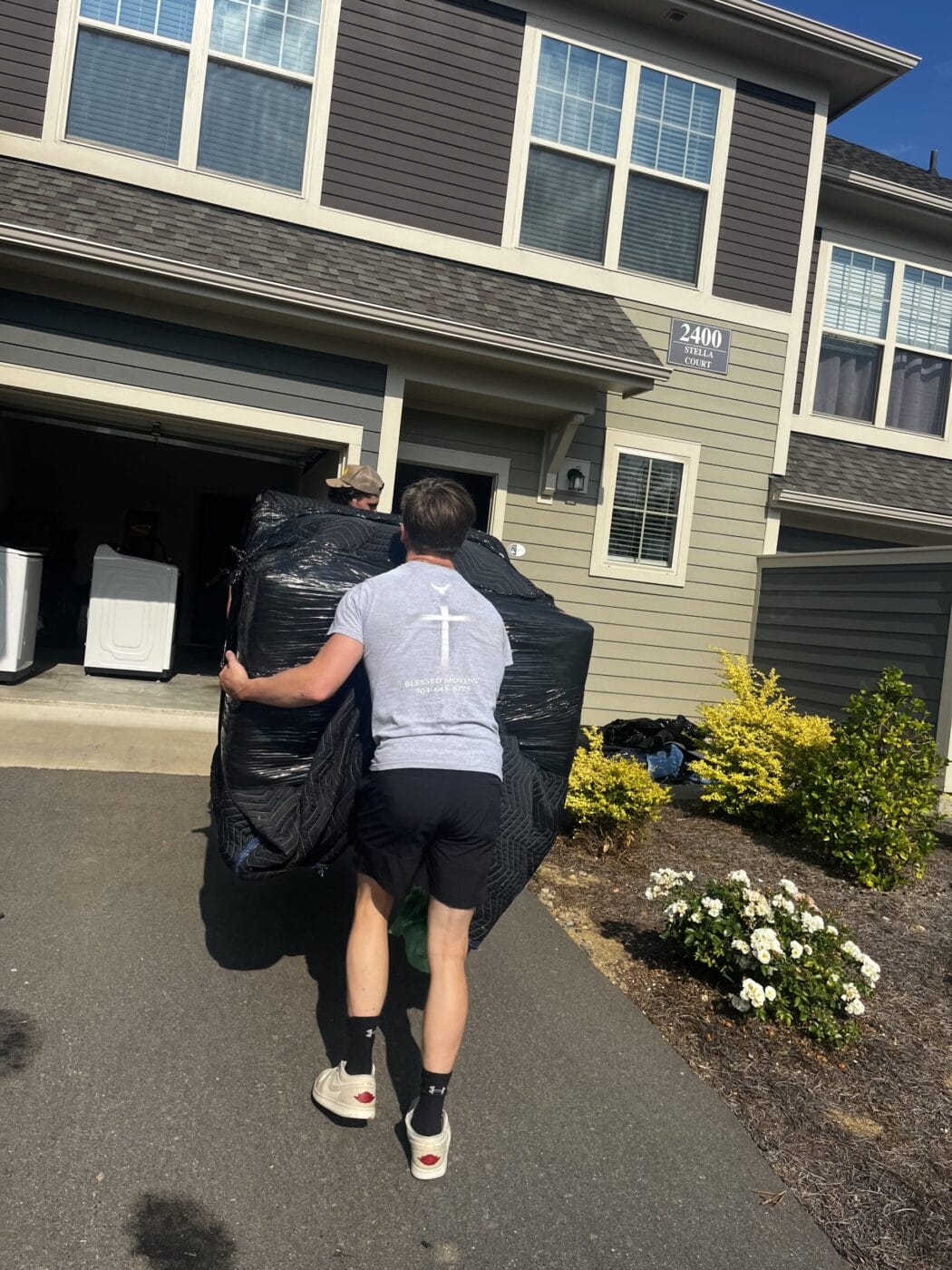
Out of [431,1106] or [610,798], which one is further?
[610,798]

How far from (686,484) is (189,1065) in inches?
291

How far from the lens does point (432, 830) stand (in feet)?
8.32

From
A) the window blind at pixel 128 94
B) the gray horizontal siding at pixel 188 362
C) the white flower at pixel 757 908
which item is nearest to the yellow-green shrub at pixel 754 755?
the white flower at pixel 757 908

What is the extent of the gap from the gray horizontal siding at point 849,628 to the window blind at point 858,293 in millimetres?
3232

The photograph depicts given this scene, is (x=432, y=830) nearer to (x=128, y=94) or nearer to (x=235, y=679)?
(x=235, y=679)

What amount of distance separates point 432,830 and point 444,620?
0.57 m

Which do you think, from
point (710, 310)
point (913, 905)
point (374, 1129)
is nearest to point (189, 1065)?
point (374, 1129)

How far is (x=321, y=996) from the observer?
3.37m

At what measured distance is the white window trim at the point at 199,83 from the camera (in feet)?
23.8

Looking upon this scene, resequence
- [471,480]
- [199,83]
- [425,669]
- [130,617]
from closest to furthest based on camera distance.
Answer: [425,669] < [199,83] < [130,617] < [471,480]

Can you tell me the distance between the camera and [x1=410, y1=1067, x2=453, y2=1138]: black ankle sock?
2.48 meters

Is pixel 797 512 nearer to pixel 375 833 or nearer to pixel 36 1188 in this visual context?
pixel 375 833

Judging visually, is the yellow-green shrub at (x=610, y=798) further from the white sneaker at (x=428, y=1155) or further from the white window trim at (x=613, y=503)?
the white window trim at (x=613, y=503)

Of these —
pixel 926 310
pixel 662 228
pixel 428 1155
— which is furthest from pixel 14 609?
pixel 926 310
